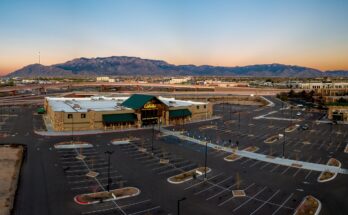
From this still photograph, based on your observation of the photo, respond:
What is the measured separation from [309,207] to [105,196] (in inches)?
1010

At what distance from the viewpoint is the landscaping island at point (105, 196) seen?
37.5 m

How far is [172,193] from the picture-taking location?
40812 millimetres

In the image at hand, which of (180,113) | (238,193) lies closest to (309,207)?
(238,193)

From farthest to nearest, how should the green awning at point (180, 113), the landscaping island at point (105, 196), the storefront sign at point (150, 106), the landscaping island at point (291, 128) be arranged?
the green awning at point (180, 113) < the storefront sign at point (150, 106) < the landscaping island at point (291, 128) < the landscaping island at point (105, 196)

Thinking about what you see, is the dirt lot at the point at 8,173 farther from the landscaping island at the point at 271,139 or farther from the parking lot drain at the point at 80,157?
the landscaping island at the point at 271,139

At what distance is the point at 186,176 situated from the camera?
47156mm

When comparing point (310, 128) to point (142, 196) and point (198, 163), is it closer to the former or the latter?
point (198, 163)

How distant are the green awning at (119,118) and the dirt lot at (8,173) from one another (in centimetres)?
2601

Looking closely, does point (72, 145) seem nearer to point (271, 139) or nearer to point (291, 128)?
point (271, 139)

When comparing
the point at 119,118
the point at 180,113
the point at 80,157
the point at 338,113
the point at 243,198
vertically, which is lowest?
the point at 243,198

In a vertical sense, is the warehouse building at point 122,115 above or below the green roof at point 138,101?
below

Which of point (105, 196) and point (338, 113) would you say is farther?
point (338, 113)

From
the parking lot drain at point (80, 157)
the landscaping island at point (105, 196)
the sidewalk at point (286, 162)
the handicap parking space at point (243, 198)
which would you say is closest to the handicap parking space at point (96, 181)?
the parking lot drain at point (80, 157)

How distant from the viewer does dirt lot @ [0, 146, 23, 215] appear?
36.8 meters
